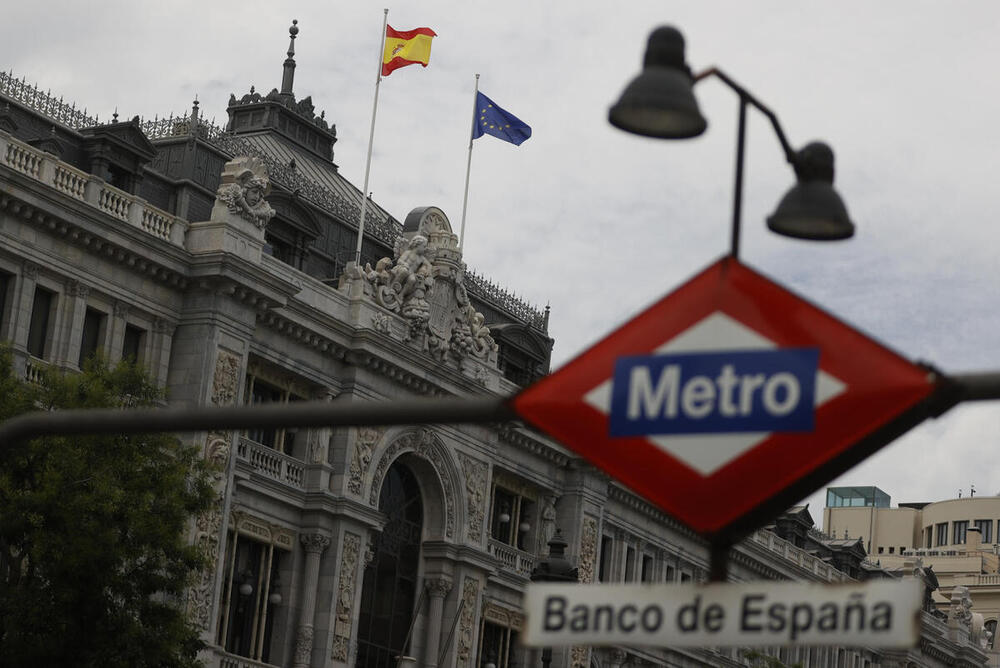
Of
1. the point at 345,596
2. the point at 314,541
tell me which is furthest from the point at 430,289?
the point at 345,596

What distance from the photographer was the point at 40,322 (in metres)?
48.4

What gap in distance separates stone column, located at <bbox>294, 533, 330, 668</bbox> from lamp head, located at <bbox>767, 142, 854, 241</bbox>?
43.6m

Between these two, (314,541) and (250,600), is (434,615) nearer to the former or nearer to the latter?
(314,541)

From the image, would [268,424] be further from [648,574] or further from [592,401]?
[648,574]

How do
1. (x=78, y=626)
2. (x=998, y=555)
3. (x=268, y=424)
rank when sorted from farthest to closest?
(x=998, y=555)
(x=78, y=626)
(x=268, y=424)

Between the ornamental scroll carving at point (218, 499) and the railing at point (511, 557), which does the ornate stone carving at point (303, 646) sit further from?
the railing at point (511, 557)

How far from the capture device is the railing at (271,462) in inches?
2100

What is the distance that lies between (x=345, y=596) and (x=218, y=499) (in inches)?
315

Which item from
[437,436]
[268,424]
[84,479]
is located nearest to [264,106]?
[437,436]

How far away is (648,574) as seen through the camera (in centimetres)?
7419

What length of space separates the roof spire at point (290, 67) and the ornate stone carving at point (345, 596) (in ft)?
64.1

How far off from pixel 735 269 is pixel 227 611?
44.1m

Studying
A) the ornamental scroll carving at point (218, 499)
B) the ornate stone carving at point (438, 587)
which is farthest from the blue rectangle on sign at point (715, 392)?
the ornate stone carving at point (438, 587)

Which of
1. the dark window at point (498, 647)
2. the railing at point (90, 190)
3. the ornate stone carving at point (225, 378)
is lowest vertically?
the dark window at point (498, 647)
